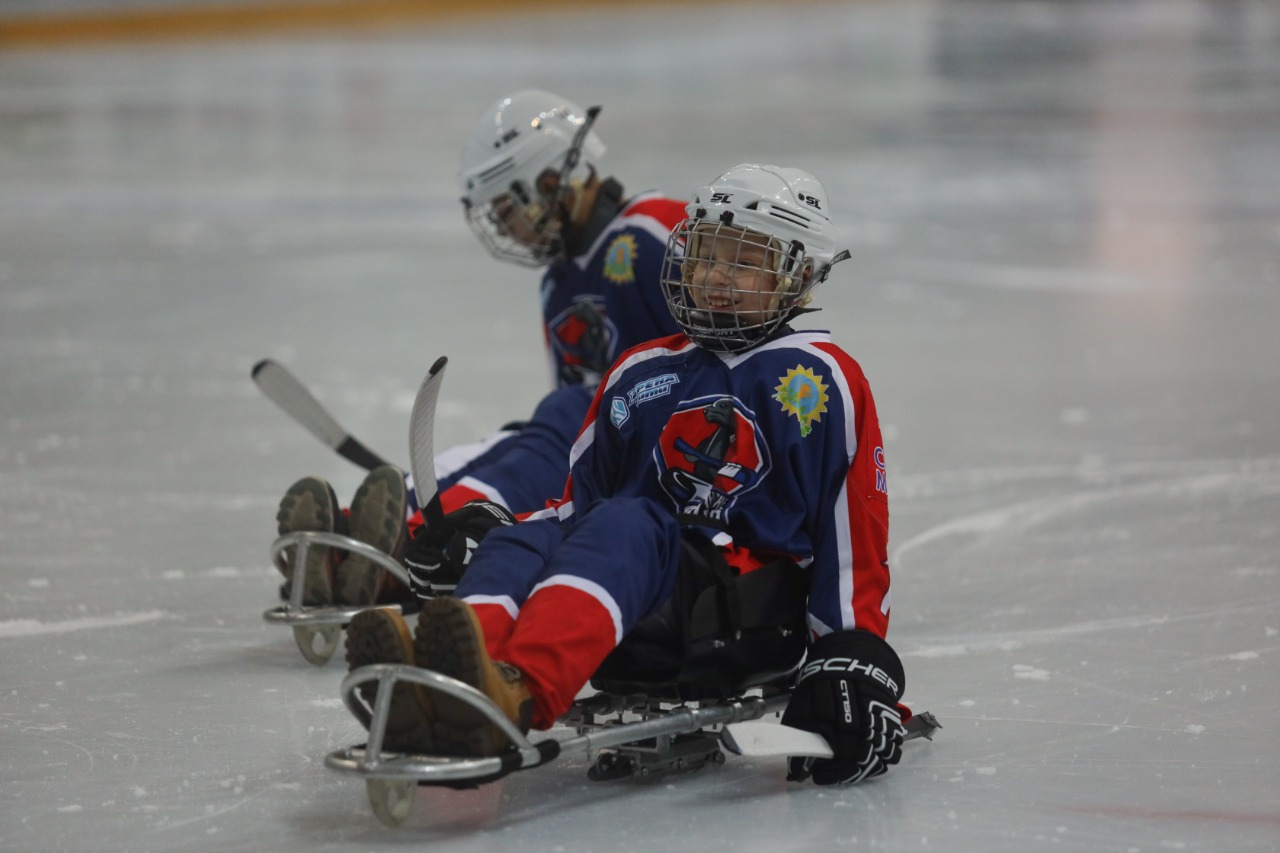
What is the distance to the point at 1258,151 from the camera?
11250mm

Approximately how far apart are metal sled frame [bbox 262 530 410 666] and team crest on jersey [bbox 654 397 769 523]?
0.80 meters

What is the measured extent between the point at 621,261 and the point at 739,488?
1367 millimetres

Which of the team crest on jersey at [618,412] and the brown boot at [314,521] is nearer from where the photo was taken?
the team crest on jersey at [618,412]

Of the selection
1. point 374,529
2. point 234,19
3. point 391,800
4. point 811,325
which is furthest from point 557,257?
point 234,19

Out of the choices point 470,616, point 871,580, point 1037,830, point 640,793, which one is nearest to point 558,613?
point 470,616

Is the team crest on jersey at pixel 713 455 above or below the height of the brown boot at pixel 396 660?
above

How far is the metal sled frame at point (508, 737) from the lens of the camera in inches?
93.4

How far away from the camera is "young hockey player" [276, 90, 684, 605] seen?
390 centimetres

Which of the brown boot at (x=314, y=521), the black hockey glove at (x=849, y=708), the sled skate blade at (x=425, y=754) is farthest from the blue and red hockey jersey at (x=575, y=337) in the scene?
the sled skate blade at (x=425, y=754)

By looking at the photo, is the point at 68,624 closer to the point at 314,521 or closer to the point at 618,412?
the point at 314,521

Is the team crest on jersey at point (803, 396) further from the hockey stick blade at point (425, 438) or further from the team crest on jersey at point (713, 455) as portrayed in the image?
the hockey stick blade at point (425, 438)

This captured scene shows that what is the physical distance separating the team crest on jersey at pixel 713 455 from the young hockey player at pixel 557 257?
0.98 meters

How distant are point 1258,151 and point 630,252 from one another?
8.31m

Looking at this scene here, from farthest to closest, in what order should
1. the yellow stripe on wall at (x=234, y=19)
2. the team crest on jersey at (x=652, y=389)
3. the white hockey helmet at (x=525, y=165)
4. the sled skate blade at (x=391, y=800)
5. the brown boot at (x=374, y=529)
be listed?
the yellow stripe on wall at (x=234, y=19)
the white hockey helmet at (x=525, y=165)
the brown boot at (x=374, y=529)
the team crest on jersey at (x=652, y=389)
the sled skate blade at (x=391, y=800)
